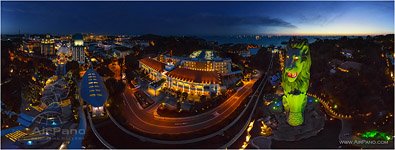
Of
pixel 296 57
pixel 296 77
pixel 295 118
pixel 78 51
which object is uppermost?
pixel 296 57

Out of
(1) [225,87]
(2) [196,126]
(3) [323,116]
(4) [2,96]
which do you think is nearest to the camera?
(3) [323,116]

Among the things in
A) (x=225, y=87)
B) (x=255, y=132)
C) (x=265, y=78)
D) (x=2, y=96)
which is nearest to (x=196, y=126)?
(x=255, y=132)

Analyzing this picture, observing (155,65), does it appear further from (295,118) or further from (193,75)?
(295,118)

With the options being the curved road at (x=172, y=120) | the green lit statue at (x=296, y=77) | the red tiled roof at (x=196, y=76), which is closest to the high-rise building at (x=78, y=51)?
the red tiled roof at (x=196, y=76)

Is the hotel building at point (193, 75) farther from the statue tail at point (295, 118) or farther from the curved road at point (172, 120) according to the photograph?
the statue tail at point (295, 118)

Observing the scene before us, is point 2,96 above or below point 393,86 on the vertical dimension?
below

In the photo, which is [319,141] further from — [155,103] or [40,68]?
[40,68]

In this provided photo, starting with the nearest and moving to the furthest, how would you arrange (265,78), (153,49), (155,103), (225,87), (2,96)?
(2,96) < (155,103) < (225,87) < (265,78) < (153,49)

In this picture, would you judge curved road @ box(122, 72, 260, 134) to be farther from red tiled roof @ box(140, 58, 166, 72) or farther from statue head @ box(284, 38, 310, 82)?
red tiled roof @ box(140, 58, 166, 72)

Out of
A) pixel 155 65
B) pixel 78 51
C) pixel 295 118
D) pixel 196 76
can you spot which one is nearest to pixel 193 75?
pixel 196 76
